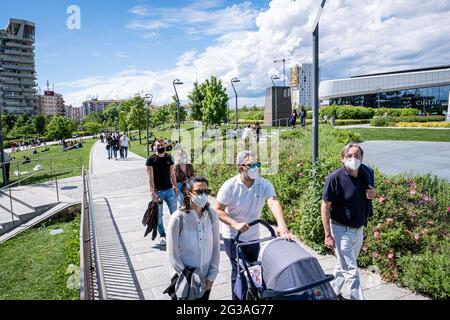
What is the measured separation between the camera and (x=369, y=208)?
4.02m

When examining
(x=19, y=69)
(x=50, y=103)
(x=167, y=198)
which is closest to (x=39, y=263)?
(x=167, y=198)

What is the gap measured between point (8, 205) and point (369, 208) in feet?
39.3

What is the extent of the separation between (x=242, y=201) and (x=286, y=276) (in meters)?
1.09

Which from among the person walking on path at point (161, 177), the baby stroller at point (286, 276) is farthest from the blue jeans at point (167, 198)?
the baby stroller at point (286, 276)

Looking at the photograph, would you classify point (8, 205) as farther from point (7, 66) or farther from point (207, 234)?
point (7, 66)

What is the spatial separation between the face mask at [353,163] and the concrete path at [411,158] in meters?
7.40

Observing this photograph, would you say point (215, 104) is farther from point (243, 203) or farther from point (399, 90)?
point (399, 90)

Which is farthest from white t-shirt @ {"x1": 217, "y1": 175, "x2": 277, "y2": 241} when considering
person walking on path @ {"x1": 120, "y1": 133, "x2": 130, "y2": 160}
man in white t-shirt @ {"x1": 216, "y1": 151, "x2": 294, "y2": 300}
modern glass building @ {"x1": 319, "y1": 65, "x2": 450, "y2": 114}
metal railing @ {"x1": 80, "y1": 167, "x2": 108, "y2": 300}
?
modern glass building @ {"x1": 319, "y1": 65, "x2": 450, "y2": 114}

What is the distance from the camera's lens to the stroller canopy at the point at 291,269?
2.65m

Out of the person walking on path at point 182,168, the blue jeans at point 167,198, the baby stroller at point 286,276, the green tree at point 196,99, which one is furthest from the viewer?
the green tree at point 196,99

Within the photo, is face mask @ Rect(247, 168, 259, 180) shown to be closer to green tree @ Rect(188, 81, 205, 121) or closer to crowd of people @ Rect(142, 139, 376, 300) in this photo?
crowd of people @ Rect(142, 139, 376, 300)

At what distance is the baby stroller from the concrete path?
8652 mm

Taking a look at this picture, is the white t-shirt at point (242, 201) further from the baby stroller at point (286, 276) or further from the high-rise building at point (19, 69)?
the high-rise building at point (19, 69)

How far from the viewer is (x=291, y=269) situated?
2.68 m
